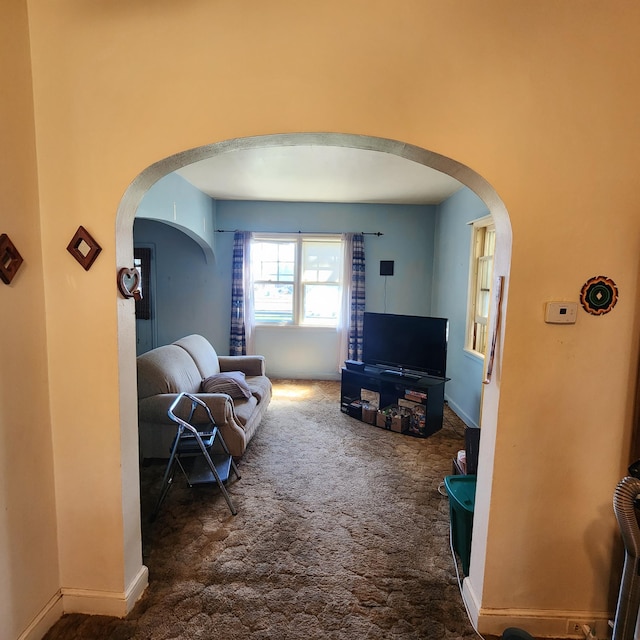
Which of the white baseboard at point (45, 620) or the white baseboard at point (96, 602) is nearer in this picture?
the white baseboard at point (45, 620)

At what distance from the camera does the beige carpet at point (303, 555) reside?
5.34ft

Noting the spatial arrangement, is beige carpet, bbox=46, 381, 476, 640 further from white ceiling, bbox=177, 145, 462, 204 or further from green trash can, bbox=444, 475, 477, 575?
white ceiling, bbox=177, 145, 462, 204

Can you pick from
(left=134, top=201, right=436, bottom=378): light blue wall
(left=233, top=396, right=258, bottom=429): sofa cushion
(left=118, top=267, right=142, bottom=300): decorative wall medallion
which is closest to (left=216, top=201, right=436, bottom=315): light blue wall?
(left=134, top=201, right=436, bottom=378): light blue wall

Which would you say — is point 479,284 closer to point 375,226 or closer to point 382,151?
point 375,226

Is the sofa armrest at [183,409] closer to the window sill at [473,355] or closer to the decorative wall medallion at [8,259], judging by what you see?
the decorative wall medallion at [8,259]

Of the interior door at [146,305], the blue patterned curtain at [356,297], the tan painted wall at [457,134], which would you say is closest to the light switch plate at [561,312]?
the tan painted wall at [457,134]

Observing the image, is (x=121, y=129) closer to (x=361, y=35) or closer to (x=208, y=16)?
(x=208, y=16)

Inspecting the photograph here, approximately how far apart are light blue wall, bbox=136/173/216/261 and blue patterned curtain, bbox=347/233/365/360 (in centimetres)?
202

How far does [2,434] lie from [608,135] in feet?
8.12

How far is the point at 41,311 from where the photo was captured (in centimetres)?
152

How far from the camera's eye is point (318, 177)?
4113 mm

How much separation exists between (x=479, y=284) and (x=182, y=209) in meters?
3.35

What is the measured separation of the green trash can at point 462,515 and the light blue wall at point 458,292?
1841 mm

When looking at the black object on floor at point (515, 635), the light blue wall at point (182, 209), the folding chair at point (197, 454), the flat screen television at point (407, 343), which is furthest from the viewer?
the flat screen television at point (407, 343)
